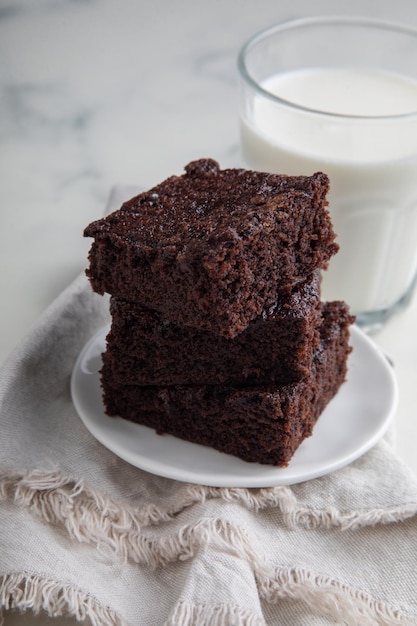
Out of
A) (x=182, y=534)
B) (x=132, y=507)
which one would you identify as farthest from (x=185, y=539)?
(x=132, y=507)

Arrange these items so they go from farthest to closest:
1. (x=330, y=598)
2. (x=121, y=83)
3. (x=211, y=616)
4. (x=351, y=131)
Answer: (x=121, y=83) → (x=351, y=131) → (x=330, y=598) → (x=211, y=616)

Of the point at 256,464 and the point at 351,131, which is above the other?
the point at 351,131

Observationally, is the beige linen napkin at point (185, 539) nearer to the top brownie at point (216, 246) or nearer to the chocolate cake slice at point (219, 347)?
the chocolate cake slice at point (219, 347)

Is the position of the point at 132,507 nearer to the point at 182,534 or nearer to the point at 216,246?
the point at 182,534

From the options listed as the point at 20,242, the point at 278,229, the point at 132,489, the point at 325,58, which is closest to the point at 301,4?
the point at 325,58

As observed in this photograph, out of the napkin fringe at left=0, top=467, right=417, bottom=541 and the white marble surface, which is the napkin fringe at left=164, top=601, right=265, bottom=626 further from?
the white marble surface

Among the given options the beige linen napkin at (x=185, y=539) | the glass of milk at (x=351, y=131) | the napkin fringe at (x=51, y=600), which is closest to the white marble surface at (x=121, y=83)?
the glass of milk at (x=351, y=131)

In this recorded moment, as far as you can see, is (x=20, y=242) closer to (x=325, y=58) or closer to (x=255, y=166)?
(x=255, y=166)

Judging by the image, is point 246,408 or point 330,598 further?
point 246,408
